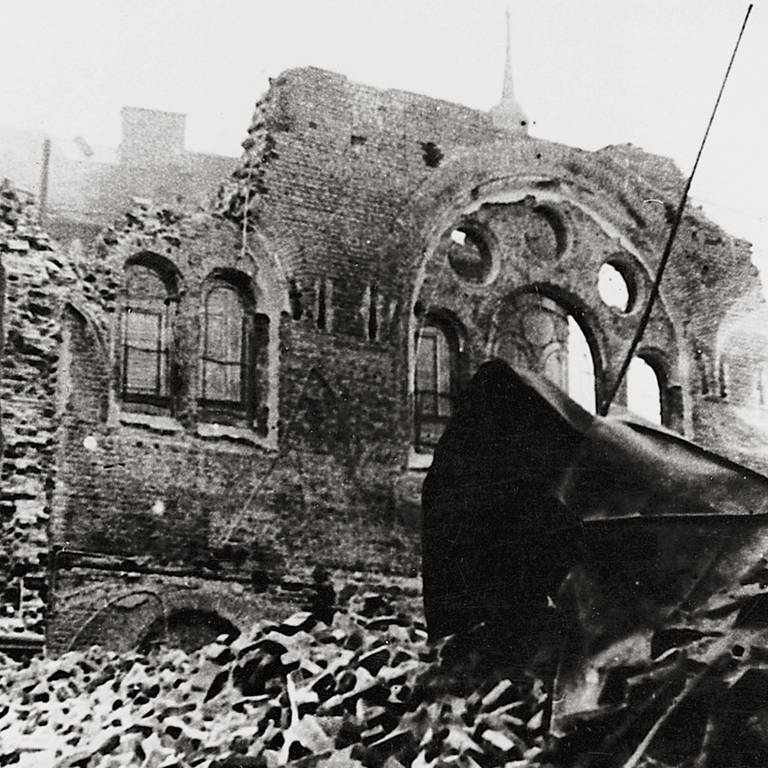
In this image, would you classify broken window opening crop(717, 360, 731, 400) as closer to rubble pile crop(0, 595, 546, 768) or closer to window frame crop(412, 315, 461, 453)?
window frame crop(412, 315, 461, 453)

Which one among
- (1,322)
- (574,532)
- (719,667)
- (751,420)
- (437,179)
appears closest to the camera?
(719,667)

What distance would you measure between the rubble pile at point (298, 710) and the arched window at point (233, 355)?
13.2ft

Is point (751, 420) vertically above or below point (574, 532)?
above

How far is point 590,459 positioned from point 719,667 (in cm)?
150

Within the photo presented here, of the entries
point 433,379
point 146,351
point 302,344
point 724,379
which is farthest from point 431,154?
point 724,379

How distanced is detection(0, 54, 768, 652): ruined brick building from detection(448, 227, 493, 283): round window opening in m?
0.08

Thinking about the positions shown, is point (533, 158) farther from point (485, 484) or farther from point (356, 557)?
point (485, 484)

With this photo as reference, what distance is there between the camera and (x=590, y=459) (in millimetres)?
8641

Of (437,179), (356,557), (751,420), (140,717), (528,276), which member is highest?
(437,179)

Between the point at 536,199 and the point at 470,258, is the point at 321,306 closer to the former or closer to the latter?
the point at 536,199

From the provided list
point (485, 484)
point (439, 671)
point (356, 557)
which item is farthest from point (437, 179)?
point (439, 671)

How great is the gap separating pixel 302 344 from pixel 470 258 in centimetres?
686

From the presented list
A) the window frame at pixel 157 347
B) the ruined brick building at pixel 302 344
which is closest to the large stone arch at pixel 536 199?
the ruined brick building at pixel 302 344

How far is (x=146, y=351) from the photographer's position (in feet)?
44.9
